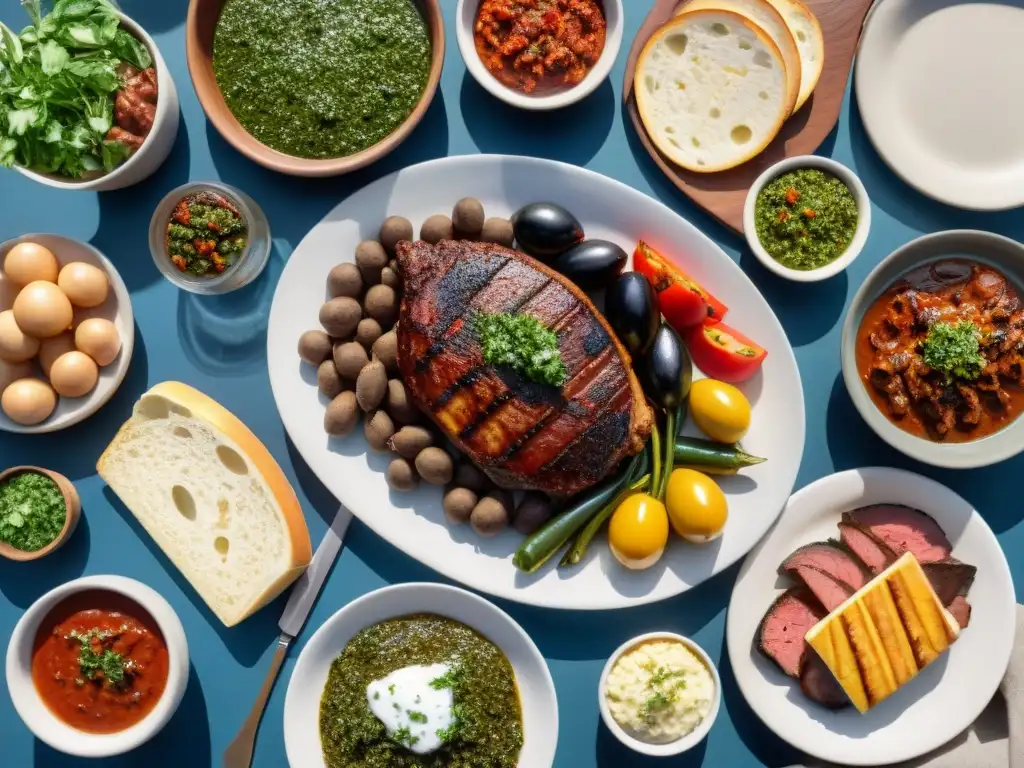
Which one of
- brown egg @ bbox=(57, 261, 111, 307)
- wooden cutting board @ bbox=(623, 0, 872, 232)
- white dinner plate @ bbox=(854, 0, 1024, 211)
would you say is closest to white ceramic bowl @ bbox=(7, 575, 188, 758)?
brown egg @ bbox=(57, 261, 111, 307)

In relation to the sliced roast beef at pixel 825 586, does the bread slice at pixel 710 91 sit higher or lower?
higher

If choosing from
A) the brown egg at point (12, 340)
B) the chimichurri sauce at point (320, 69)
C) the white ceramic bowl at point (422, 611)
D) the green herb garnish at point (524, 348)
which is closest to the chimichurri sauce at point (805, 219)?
the green herb garnish at point (524, 348)

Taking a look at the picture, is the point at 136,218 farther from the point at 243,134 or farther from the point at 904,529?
the point at 904,529

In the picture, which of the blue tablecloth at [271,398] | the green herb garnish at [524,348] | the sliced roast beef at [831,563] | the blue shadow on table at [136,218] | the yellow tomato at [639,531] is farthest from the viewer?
the blue shadow on table at [136,218]

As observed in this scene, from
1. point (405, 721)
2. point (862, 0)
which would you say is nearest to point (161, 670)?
point (405, 721)

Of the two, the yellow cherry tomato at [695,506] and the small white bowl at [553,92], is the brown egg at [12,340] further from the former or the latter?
the yellow cherry tomato at [695,506]

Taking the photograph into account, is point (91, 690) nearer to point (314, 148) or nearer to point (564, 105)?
point (314, 148)

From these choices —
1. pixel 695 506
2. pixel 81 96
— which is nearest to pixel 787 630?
pixel 695 506

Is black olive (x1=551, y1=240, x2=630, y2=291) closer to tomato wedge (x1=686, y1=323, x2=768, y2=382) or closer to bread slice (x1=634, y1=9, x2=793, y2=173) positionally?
tomato wedge (x1=686, y1=323, x2=768, y2=382)
